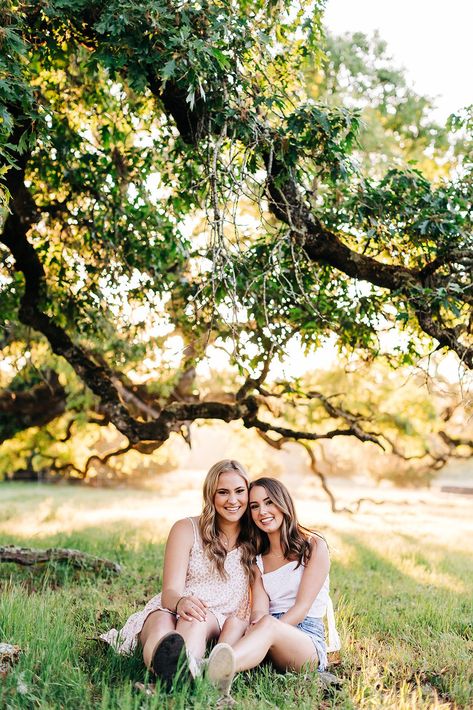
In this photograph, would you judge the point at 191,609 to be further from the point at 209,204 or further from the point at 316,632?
the point at 209,204

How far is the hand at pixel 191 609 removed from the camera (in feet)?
14.3

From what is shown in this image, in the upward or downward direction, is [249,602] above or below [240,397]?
below

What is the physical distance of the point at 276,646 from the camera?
4445 millimetres

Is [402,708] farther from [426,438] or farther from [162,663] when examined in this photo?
[426,438]

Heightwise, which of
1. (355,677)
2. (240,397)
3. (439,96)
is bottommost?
(355,677)

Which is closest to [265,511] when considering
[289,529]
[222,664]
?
[289,529]

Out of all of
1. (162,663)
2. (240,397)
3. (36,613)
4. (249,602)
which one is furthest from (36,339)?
(162,663)

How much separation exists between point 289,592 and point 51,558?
12.9 feet

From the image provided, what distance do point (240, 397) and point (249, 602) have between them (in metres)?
4.04

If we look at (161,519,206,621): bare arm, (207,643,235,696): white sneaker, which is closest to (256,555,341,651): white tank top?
(161,519,206,621): bare arm

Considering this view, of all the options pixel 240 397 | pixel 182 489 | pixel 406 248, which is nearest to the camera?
pixel 406 248

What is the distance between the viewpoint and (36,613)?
5.16 meters

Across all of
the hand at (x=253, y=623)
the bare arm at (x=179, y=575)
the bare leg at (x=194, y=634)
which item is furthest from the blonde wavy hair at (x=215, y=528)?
the bare leg at (x=194, y=634)

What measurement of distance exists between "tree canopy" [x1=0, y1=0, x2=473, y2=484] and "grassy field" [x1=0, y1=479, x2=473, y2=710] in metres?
1.97
